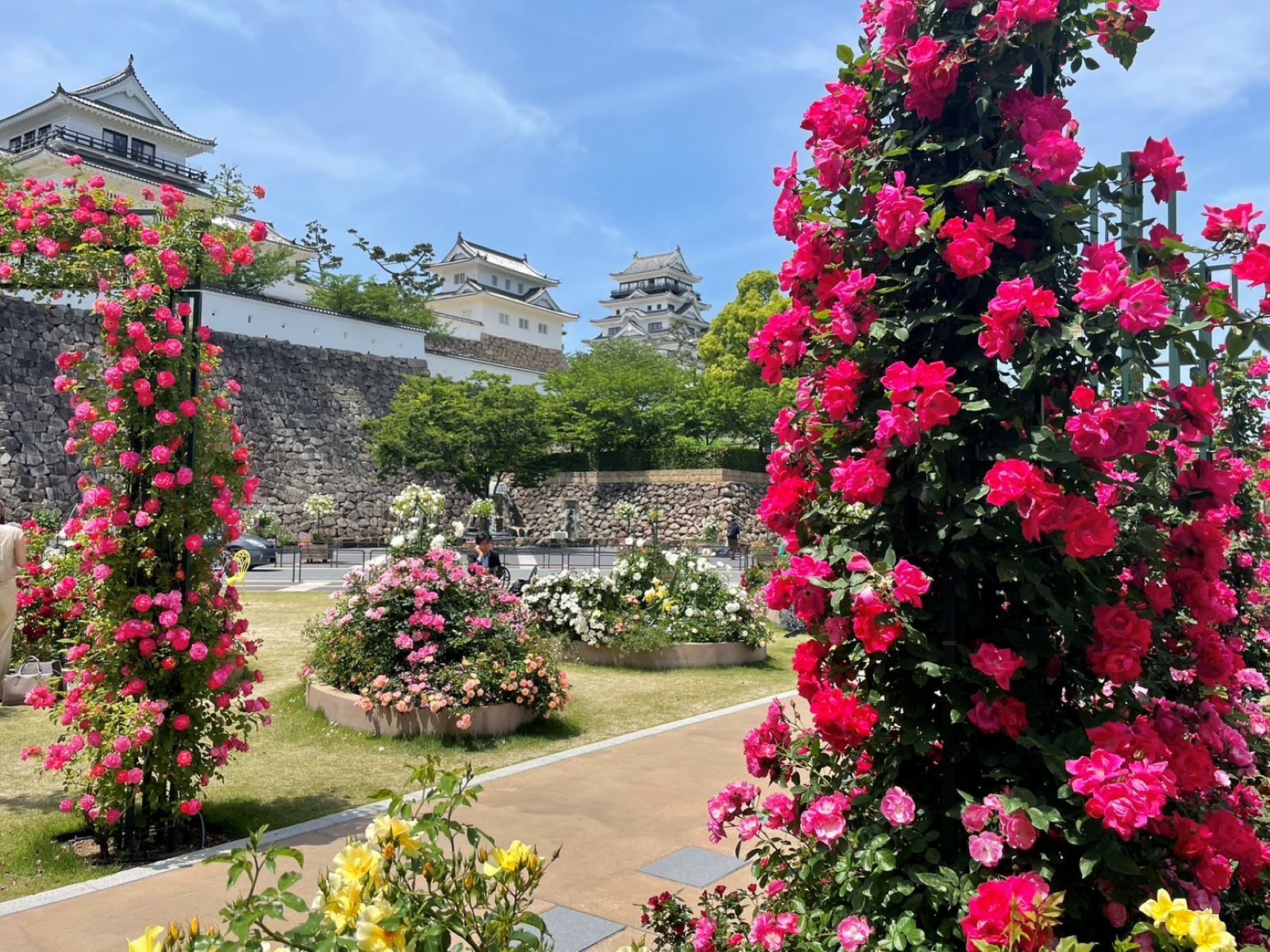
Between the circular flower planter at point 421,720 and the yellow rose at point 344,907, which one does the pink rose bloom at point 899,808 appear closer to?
the yellow rose at point 344,907

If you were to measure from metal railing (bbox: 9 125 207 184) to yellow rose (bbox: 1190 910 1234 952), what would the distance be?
3897cm

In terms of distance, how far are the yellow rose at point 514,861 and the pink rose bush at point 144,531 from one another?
3231 millimetres

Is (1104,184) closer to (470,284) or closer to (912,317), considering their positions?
(912,317)

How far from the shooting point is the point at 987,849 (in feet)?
7.09

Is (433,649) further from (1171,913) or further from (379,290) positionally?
(379,290)

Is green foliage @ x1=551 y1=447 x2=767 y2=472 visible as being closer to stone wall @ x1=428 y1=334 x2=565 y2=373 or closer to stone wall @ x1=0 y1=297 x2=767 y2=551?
stone wall @ x1=0 y1=297 x2=767 y2=551

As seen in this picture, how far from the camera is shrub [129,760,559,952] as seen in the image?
76.3 inches

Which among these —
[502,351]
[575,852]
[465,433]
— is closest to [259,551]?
[465,433]

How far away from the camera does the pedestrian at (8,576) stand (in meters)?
7.42

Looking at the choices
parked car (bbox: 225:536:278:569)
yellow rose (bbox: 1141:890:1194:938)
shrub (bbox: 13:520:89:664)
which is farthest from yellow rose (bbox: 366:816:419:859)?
parked car (bbox: 225:536:278:569)

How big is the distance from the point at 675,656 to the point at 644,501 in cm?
2705

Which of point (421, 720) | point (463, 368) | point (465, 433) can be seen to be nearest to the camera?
point (421, 720)

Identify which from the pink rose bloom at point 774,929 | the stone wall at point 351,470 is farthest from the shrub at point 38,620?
the stone wall at point 351,470

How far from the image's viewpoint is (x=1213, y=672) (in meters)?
2.47
